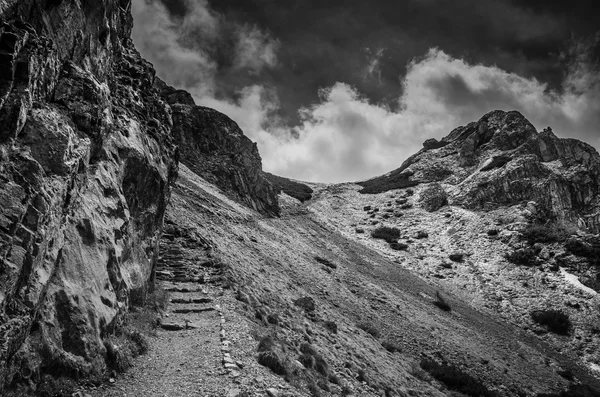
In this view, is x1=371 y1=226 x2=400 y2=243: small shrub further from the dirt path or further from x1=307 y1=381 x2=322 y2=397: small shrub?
x1=307 y1=381 x2=322 y2=397: small shrub

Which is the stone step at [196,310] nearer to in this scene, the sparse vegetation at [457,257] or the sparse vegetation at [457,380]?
the sparse vegetation at [457,380]

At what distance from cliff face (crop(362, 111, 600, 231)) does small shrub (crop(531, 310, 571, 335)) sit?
2792 cm

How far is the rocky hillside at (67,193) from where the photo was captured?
25.5 feet

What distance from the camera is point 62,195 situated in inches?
373

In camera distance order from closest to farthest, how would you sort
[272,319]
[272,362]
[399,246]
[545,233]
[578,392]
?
[272,362]
[272,319]
[578,392]
[545,233]
[399,246]

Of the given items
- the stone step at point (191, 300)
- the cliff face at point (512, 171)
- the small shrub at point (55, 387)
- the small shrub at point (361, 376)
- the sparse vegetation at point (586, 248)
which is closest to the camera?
the small shrub at point (55, 387)

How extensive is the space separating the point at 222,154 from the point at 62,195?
50978mm

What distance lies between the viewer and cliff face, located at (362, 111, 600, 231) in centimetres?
6381

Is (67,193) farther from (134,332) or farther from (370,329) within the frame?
(370,329)

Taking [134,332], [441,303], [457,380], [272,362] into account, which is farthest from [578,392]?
[134,332]

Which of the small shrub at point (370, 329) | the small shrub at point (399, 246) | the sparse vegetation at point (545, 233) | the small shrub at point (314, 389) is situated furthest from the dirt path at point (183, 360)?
the sparse vegetation at point (545, 233)

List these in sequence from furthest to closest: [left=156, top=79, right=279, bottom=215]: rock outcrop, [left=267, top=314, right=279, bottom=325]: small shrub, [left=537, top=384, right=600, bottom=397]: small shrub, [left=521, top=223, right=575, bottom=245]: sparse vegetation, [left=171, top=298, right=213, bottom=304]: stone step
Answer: [left=156, top=79, right=279, bottom=215]: rock outcrop, [left=521, top=223, right=575, bottom=245]: sparse vegetation, [left=537, top=384, right=600, bottom=397]: small shrub, [left=267, top=314, right=279, bottom=325]: small shrub, [left=171, top=298, right=213, bottom=304]: stone step

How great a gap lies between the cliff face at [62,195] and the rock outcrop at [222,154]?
122ft

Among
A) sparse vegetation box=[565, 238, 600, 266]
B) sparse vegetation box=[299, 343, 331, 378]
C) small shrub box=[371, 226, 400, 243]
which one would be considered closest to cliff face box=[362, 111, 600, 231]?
sparse vegetation box=[565, 238, 600, 266]
